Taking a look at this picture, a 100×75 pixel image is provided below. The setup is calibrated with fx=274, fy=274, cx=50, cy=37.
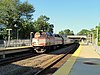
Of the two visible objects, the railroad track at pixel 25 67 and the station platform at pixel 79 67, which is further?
the railroad track at pixel 25 67

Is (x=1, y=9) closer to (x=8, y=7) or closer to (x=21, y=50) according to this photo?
(x=8, y=7)

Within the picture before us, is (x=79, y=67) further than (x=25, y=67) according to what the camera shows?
No

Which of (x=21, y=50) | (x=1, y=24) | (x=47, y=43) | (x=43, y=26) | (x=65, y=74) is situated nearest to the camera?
(x=65, y=74)

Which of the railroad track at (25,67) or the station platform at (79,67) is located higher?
the station platform at (79,67)

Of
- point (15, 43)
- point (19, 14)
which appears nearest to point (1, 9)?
point (19, 14)

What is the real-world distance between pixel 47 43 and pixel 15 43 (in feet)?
61.7

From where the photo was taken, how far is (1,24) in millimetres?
87062

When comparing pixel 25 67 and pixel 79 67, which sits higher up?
pixel 79 67

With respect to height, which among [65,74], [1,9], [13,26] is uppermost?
[1,9]

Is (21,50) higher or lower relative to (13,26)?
lower

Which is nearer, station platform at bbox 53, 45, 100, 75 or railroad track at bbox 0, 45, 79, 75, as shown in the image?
station platform at bbox 53, 45, 100, 75

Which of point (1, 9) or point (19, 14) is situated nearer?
point (1, 9)

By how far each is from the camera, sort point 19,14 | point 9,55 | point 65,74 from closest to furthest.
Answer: point 65,74
point 9,55
point 19,14

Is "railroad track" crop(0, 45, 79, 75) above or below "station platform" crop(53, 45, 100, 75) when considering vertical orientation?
below
